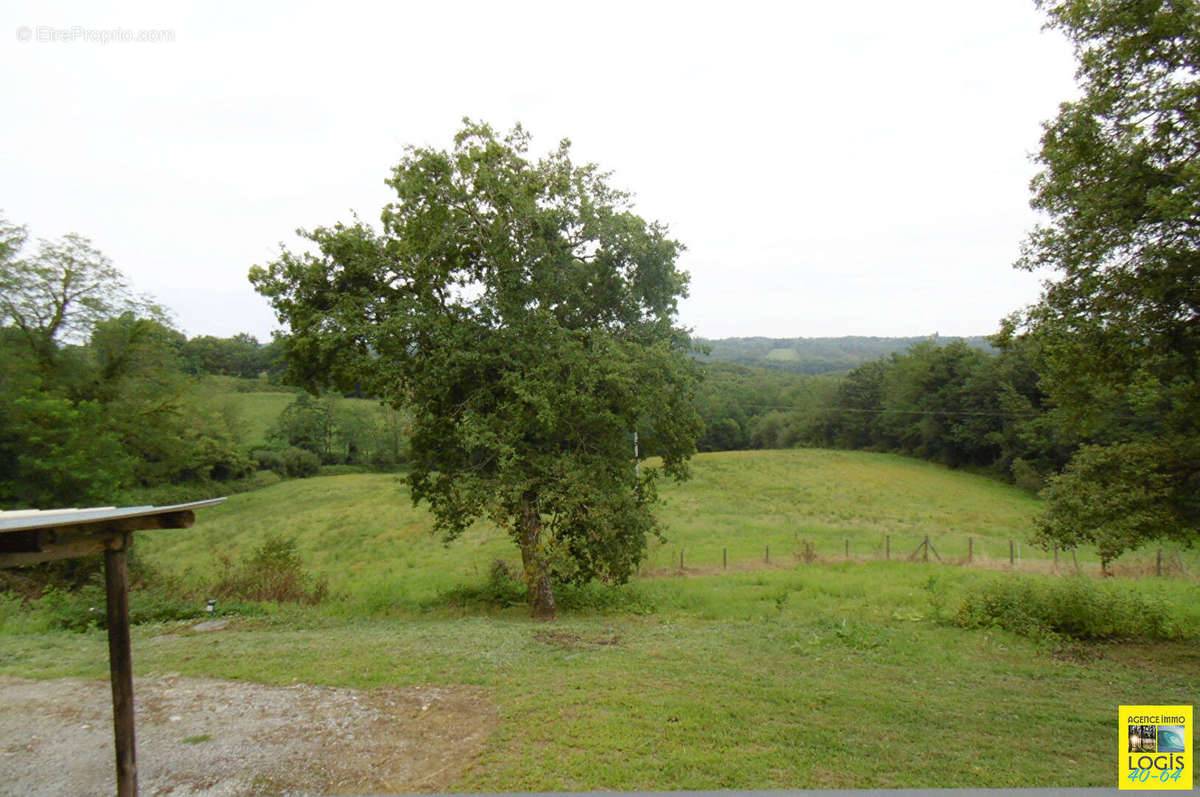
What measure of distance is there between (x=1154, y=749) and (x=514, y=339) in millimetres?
11897

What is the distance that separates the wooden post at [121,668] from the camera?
5426mm

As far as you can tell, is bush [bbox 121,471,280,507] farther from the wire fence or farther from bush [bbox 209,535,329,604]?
the wire fence

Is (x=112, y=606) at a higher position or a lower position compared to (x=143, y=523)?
lower

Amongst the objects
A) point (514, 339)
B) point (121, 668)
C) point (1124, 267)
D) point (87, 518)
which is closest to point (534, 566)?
point (514, 339)

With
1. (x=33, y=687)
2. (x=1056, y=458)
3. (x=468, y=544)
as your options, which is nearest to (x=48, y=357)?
(x=468, y=544)

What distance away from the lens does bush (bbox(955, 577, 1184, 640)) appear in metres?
11.8

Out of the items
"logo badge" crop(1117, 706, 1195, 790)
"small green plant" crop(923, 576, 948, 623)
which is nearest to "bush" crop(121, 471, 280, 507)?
"small green plant" crop(923, 576, 948, 623)

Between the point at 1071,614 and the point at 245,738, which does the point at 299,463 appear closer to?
the point at 245,738

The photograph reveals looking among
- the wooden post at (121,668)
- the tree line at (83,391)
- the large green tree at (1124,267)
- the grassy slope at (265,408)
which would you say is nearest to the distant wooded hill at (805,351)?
the grassy slope at (265,408)

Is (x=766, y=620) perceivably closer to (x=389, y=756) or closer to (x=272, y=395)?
(x=389, y=756)

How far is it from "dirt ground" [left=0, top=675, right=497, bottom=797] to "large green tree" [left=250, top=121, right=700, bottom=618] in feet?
19.8

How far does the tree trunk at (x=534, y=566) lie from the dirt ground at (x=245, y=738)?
21.2 ft

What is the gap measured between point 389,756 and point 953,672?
313 inches

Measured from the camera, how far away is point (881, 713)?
717 cm
